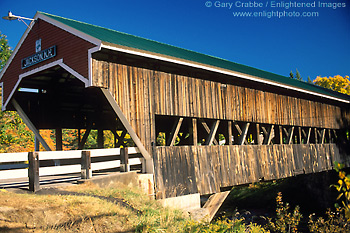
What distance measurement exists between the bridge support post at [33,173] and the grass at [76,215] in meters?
0.58

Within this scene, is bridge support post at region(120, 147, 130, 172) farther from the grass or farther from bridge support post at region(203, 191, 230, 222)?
bridge support post at region(203, 191, 230, 222)

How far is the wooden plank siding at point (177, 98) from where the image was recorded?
1148 cm

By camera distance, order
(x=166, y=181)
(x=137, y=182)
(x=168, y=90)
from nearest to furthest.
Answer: (x=137, y=182), (x=166, y=181), (x=168, y=90)

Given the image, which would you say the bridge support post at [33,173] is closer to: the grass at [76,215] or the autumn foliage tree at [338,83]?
the grass at [76,215]

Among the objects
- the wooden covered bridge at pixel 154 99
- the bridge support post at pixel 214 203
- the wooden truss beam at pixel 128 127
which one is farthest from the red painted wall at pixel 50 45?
the bridge support post at pixel 214 203

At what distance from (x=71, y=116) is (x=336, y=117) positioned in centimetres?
1896

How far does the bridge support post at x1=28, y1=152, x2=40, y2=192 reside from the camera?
8727 mm

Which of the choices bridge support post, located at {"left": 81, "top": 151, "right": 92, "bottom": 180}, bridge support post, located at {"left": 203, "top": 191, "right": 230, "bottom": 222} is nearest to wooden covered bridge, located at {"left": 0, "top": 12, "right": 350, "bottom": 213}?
bridge support post, located at {"left": 203, "top": 191, "right": 230, "bottom": 222}

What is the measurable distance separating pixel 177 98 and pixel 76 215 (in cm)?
712

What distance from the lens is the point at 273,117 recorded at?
1895 centimetres

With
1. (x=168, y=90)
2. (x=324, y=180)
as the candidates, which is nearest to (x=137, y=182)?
(x=168, y=90)

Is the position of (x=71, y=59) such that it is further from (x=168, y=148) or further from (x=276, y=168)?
(x=276, y=168)

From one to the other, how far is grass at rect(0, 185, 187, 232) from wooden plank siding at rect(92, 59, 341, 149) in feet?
12.4

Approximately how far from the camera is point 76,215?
7.04 meters
